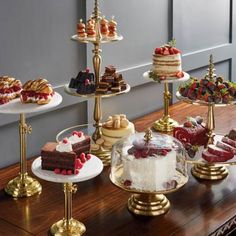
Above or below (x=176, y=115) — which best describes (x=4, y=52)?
above

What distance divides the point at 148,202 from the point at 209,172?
0.32 metres

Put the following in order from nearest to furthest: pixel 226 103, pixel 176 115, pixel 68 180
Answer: pixel 68 180, pixel 226 103, pixel 176 115

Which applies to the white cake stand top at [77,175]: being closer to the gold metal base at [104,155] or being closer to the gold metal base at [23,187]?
the gold metal base at [23,187]

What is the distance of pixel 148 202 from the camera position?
1.67 meters

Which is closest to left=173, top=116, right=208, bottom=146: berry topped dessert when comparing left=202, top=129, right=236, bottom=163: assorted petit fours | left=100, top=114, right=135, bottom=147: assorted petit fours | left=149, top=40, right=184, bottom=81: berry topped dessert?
left=202, top=129, right=236, bottom=163: assorted petit fours

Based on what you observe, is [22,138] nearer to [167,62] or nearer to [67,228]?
[67,228]

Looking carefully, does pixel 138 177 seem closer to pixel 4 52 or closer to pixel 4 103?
pixel 4 103

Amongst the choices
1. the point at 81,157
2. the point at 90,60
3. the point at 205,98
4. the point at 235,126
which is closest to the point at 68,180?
the point at 81,157

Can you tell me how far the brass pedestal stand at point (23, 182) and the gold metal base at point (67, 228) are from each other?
0.24 meters

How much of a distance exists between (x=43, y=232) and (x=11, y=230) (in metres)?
0.09

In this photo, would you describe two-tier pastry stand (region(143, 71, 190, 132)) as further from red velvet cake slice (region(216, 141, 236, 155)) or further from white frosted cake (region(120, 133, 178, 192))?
white frosted cake (region(120, 133, 178, 192))

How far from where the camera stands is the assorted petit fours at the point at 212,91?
1890 mm

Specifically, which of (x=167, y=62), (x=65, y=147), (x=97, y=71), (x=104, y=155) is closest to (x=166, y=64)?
(x=167, y=62)

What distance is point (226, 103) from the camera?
74.4 inches
